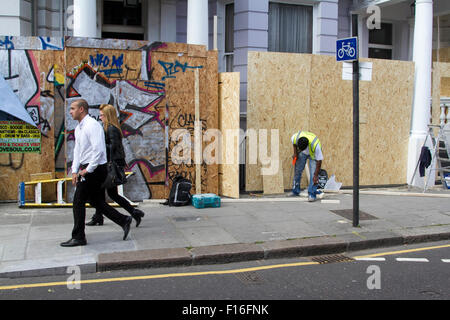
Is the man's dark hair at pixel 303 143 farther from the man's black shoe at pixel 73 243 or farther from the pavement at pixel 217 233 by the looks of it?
the man's black shoe at pixel 73 243

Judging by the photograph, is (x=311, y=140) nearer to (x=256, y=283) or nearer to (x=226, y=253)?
(x=226, y=253)

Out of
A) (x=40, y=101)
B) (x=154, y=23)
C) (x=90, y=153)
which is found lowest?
(x=90, y=153)

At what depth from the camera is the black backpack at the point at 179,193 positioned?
8.86 m

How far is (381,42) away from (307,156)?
7.41m

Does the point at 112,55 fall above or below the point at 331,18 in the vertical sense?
below

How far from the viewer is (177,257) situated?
19.4ft

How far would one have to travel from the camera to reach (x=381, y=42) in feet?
50.3

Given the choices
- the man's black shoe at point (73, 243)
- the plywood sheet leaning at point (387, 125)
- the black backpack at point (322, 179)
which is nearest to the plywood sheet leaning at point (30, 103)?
the man's black shoe at point (73, 243)

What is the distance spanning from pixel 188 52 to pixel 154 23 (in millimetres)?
3870

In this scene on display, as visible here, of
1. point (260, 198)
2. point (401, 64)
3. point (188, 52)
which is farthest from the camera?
point (401, 64)

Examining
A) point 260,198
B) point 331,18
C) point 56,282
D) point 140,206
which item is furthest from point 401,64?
point 56,282
